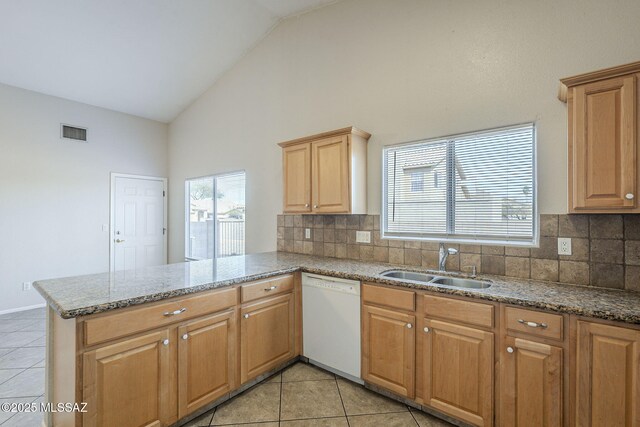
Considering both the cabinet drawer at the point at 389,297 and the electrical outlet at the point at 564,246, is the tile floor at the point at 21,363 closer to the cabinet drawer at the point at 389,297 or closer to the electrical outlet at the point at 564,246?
the cabinet drawer at the point at 389,297

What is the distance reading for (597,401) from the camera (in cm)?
150

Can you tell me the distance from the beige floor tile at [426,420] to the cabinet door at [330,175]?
1636mm

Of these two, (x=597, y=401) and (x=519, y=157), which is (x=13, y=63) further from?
(x=597, y=401)

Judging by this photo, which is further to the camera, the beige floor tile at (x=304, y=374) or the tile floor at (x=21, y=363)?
the beige floor tile at (x=304, y=374)

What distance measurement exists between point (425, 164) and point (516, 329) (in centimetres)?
151

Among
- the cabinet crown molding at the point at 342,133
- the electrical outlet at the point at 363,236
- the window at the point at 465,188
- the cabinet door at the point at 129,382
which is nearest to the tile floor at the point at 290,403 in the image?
the cabinet door at the point at 129,382

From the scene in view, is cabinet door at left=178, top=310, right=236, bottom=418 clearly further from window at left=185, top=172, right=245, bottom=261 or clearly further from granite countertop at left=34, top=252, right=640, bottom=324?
window at left=185, top=172, right=245, bottom=261

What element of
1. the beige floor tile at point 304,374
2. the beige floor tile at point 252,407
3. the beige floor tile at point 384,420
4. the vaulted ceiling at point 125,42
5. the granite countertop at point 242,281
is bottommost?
the beige floor tile at point 384,420

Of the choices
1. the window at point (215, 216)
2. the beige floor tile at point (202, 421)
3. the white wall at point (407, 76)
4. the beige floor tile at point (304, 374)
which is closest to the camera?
the beige floor tile at point (202, 421)

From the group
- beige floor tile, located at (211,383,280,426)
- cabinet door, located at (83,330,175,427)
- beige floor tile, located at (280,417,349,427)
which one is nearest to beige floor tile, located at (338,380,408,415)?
beige floor tile, located at (280,417,349,427)

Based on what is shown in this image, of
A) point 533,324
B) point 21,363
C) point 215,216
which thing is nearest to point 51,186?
point 215,216

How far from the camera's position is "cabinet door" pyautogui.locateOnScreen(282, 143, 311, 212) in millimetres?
3086

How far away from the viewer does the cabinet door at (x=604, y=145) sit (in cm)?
162

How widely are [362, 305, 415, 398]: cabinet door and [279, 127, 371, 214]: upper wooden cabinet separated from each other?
3.26 feet
